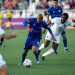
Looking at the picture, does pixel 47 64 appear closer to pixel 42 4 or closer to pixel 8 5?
pixel 42 4

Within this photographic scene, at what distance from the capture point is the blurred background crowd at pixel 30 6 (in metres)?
40.6

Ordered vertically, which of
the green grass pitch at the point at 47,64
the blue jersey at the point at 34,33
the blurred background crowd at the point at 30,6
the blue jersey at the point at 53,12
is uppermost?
the blue jersey at the point at 34,33

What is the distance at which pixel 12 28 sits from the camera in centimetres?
4009

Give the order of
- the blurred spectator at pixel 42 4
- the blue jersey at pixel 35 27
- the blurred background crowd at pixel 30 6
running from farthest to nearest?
the blurred spectator at pixel 42 4
the blurred background crowd at pixel 30 6
the blue jersey at pixel 35 27

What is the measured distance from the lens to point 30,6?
138ft

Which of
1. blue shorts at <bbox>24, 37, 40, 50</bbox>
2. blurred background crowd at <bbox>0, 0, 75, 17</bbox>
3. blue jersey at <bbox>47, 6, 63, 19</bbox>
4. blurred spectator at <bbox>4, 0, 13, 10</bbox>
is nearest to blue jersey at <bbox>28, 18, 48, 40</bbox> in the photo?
blue shorts at <bbox>24, 37, 40, 50</bbox>

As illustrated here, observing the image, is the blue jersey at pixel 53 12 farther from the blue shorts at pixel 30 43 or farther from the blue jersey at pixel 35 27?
the blue shorts at pixel 30 43

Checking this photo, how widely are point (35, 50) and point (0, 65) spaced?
6408 mm

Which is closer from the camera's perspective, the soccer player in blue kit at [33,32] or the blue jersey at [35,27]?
the soccer player in blue kit at [33,32]

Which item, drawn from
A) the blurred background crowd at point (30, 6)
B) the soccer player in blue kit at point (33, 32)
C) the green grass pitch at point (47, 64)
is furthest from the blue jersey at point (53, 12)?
the blurred background crowd at point (30, 6)

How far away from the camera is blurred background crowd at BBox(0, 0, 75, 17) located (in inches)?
1597

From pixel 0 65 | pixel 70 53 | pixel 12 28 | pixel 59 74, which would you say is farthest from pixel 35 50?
pixel 12 28

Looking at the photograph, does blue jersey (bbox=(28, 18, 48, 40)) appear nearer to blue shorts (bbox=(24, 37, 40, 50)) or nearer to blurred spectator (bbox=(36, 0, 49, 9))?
blue shorts (bbox=(24, 37, 40, 50))

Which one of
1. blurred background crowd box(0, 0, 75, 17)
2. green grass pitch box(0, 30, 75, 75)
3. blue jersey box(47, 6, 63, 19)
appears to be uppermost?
blue jersey box(47, 6, 63, 19)
